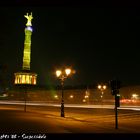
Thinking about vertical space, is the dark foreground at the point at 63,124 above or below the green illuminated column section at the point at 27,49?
below

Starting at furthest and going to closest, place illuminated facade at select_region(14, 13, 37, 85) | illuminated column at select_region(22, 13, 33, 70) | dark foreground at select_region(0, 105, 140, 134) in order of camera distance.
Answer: illuminated facade at select_region(14, 13, 37, 85), illuminated column at select_region(22, 13, 33, 70), dark foreground at select_region(0, 105, 140, 134)

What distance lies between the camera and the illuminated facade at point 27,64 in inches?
4515

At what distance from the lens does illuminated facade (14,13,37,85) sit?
376ft

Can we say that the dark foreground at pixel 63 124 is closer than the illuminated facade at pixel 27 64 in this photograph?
Yes

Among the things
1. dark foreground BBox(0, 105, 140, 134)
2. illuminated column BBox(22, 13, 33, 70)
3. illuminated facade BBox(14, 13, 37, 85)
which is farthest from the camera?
illuminated facade BBox(14, 13, 37, 85)

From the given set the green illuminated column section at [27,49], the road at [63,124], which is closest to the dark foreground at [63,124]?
the road at [63,124]

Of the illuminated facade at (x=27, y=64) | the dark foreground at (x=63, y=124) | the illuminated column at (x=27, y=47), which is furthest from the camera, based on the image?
the illuminated facade at (x=27, y=64)

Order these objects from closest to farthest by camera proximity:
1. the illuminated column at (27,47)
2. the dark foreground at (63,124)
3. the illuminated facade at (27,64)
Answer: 1. the dark foreground at (63,124)
2. the illuminated column at (27,47)
3. the illuminated facade at (27,64)

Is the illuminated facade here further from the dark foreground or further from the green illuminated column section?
the dark foreground

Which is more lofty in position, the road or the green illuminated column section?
the green illuminated column section

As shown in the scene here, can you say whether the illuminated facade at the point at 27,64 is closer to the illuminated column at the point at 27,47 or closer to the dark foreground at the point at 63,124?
the illuminated column at the point at 27,47

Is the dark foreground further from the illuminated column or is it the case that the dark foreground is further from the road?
the illuminated column

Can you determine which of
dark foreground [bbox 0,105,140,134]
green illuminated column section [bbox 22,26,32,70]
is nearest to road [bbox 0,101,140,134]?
dark foreground [bbox 0,105,140,134]

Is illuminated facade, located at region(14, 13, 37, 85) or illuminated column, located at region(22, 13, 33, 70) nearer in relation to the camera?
illuminated column, located at region(22, 13, 33, 70)
